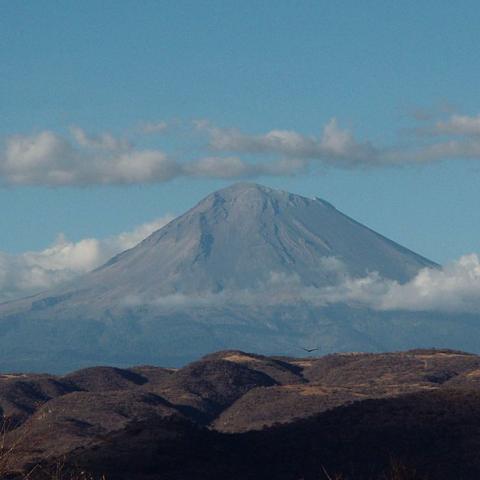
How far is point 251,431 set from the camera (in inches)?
2299

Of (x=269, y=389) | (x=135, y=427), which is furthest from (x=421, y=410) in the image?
(x=269, y=389)

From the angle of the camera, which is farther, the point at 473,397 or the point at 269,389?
the point at 269,389

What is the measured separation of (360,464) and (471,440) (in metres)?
5.36

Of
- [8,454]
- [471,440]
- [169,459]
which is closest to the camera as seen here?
[8,454]

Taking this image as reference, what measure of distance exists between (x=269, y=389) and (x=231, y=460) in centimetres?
3835

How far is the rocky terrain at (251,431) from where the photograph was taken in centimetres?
4856

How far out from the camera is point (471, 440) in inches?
2093

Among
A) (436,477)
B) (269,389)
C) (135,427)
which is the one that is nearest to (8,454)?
(436,477)

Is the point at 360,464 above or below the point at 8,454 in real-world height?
below

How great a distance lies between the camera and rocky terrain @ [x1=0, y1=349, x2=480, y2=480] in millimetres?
48562

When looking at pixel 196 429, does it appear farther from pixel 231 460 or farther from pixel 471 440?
pixel 471 440

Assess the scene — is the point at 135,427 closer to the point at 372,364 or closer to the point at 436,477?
the point at 436,477

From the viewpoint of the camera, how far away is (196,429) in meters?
54.8

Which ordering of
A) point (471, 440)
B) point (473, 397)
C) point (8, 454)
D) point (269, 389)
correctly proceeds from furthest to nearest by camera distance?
point (269, 389) < point (473, 397) < point (471, 440) < point (8, 454)
